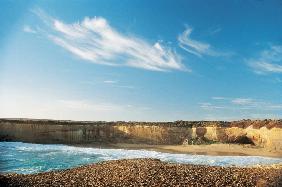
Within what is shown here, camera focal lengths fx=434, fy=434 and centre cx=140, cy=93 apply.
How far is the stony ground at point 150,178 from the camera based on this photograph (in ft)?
47.4

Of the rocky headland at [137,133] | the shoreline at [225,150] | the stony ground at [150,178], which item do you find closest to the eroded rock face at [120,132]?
the rocky headland at [137,133]

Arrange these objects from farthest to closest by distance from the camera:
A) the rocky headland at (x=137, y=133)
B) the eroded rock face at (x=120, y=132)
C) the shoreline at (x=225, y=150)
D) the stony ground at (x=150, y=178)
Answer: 1. the eroded rock face at (x=120, y=132)
2. the rocky headland at (x=137, y=133)
3. the shoreline at (x=225, y=150)
4. the stony ground at (x=150, y=178)

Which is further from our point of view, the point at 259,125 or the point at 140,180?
the point at 259,125

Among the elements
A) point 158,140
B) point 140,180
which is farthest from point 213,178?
point 158,140

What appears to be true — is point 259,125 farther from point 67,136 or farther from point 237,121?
point 67,136

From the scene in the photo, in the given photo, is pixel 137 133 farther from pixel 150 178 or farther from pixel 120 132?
pixel 150 178

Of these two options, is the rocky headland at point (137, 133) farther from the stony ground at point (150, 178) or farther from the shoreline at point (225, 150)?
the stony ground at point (150, 178)

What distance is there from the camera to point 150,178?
49.8ft

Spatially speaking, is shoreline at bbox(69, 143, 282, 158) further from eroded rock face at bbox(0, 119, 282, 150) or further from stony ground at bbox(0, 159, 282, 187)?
stony ground at bbox(0, 159, 282, 187)

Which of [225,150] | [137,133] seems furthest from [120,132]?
[225,150]

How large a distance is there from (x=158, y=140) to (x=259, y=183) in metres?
30.4

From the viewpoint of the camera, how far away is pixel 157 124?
47656 millimetres

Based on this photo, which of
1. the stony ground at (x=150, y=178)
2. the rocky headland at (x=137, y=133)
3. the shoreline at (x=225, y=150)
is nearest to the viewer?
the stony ground at (x=150, y=178)

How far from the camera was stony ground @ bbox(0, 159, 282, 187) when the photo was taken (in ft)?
47.4
